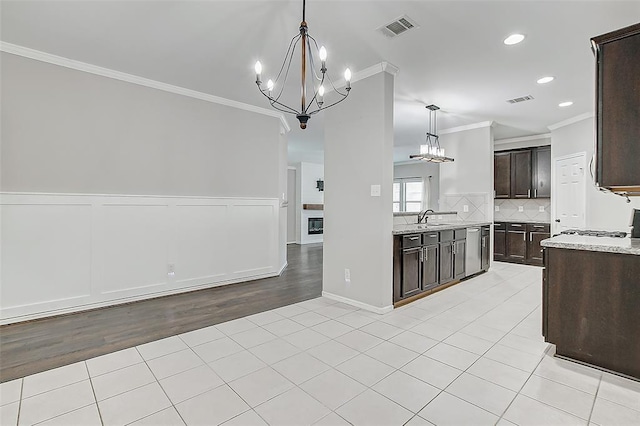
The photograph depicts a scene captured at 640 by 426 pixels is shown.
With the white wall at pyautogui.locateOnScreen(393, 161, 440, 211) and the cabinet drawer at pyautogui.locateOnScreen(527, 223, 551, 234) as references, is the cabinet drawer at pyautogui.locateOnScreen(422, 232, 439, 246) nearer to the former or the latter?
the cabinet drawer at pyautogui.locateOnScreen(527, 223, 551, 234)

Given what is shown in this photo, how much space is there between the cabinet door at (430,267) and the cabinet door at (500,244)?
3349 millimetres

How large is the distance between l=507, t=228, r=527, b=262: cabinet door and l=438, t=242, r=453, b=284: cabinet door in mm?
2896

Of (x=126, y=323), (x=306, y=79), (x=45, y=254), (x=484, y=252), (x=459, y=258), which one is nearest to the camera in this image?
(x=126, y=323)

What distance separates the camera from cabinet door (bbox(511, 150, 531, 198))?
6.53m

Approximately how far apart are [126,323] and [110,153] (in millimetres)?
1926

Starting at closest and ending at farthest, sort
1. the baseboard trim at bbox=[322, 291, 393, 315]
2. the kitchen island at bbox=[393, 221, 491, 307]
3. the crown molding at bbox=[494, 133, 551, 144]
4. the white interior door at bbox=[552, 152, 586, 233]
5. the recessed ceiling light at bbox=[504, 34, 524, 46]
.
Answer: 1. the recessed ceiling light at bbox=[504, 34, 524, 46]
2. the baseboard trim at bbox=[322, 291, 393, 315]
3. the kitchen island at bbox=[393, 221, 491, 307]
4. the white interior door at bbox=[552, 152, 586, 233]
5. the crown molding at bbox=[494, 133, 551, 144]

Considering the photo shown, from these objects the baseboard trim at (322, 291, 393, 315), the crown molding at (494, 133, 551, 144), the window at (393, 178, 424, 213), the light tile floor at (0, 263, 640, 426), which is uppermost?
the crown molding at (494, 133, 551, 144)

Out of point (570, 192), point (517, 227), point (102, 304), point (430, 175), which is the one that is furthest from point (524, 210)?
point (102, 304)

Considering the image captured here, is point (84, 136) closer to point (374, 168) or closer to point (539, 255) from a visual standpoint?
point (374, 168)

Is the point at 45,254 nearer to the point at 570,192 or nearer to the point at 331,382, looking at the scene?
the point at 331,382

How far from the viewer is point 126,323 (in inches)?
122

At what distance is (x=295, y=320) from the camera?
3.18 m

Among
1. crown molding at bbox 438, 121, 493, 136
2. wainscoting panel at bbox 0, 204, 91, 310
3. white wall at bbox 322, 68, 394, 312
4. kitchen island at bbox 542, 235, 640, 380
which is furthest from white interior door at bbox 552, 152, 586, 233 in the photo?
wainscoting panel at bbox 0, 204, 91, 310

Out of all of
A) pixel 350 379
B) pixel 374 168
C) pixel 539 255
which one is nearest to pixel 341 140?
pixel 374 168
